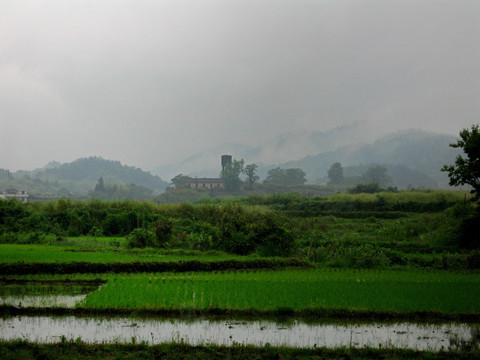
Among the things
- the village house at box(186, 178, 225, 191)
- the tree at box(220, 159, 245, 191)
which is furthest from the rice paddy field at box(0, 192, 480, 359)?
the village house at box(186, 178, 225, 191)

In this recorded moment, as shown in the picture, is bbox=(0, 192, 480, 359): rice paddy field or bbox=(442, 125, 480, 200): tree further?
bbox=(442, 125, 480, 200): tree

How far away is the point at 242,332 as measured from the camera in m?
8.39

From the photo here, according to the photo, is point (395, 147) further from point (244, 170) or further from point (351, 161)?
point (244, 170)

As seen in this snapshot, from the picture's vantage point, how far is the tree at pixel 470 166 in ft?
60.9

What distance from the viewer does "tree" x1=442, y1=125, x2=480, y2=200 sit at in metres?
18.6

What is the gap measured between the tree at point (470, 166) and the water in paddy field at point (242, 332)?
11.4 meters

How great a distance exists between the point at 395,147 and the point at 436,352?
530 ft

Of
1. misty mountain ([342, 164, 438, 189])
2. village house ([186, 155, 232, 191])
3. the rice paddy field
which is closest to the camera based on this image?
the rice paddy field

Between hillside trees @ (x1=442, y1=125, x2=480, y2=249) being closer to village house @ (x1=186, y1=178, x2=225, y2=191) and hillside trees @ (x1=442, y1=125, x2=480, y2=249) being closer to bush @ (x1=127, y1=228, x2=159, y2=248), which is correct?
bush @ (x1=127, y1=228, x2=159, y2=248)

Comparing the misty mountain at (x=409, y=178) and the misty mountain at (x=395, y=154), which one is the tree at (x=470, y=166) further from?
the misty mountain at (x=395, y=154)

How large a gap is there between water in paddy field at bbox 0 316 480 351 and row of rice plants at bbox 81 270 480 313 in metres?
0.65

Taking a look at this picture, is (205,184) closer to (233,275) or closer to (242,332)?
(233,275)

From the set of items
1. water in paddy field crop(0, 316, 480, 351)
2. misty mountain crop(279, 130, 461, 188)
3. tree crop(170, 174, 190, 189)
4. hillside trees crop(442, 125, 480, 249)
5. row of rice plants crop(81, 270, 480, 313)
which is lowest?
water in paddy field crop(0, 316, 480, 351)

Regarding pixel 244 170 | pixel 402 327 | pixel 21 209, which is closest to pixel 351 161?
pixel 244 170
